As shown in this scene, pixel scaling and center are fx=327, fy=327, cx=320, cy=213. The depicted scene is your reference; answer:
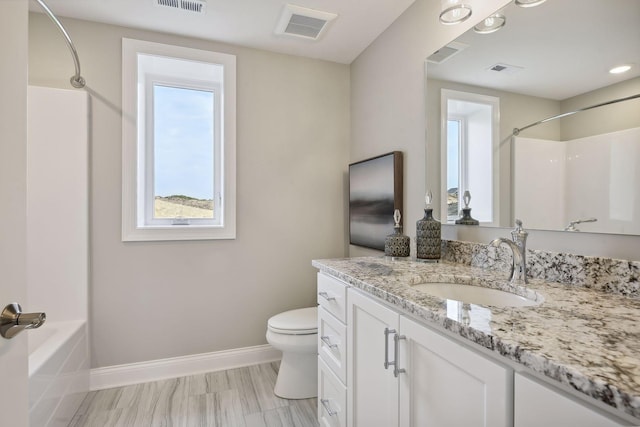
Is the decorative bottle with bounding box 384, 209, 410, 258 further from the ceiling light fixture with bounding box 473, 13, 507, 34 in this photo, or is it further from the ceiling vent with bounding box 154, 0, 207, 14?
the ceiling vent with bounding box 154, 0, 207, 14

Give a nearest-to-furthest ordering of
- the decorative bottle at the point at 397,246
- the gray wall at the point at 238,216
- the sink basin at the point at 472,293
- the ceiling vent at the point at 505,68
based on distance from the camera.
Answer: the sink basin at the point at 472,293
the ceiling vent at the point at 505,68
the decorative bottle at the point at 397,246
the gray wall at the point at 238,216

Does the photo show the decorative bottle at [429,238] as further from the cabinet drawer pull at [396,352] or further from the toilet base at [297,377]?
the toilet base at [297,377]

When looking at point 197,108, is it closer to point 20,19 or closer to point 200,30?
point 200,30

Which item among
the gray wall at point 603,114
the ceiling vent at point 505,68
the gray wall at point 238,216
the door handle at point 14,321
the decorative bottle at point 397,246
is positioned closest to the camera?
the door handle at point 14,321

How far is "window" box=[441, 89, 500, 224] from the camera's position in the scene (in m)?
1.42

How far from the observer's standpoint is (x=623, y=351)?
22.4 inches

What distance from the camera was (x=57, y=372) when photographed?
5.24 ft

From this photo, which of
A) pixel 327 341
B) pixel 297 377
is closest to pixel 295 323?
pixel 297 377

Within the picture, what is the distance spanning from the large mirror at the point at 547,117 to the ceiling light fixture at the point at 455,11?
0.30ft

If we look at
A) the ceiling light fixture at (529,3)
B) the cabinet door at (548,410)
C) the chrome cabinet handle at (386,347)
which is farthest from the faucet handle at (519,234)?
the ceiling light fixture at (529,3)

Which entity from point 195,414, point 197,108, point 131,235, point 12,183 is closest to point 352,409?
point 195,414

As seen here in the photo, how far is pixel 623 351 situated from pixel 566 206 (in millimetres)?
708

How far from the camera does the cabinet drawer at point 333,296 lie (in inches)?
53.8

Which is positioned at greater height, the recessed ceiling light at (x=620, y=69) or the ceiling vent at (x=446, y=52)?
the ceiling vent at (x=446, y=52)
